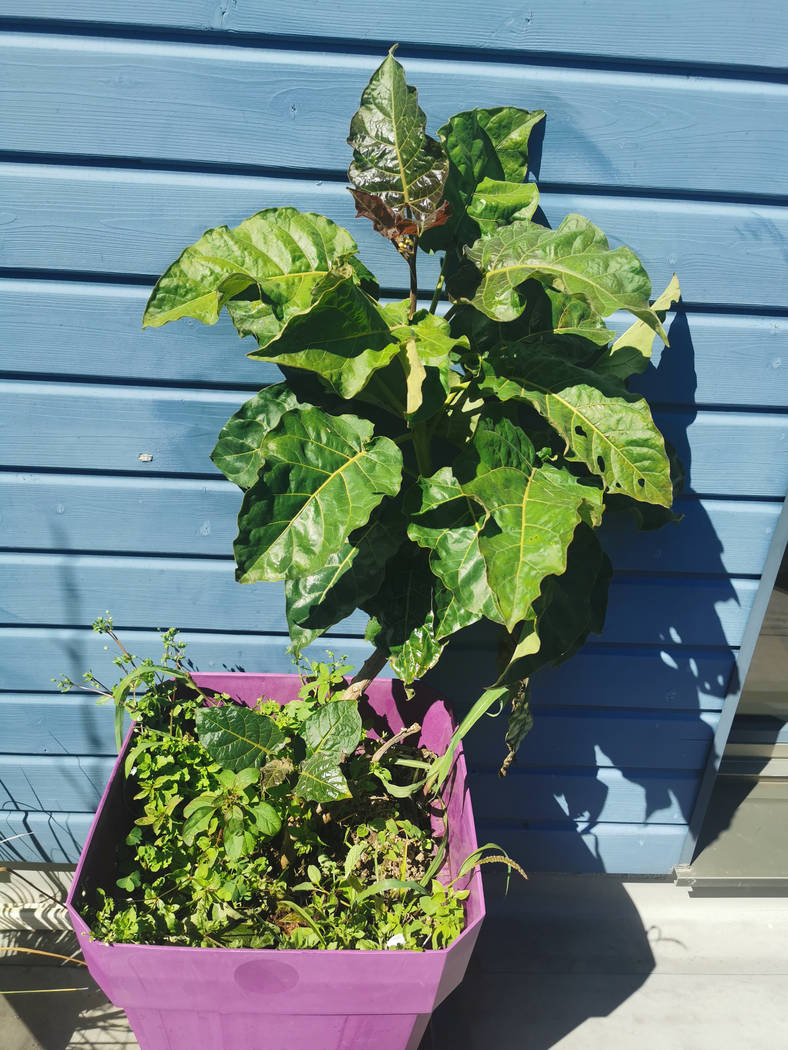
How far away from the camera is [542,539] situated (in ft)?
3.70

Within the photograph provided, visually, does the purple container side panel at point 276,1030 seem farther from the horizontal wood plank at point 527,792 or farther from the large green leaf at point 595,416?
the large green leaf at point 595,416

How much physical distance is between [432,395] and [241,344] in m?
0.54

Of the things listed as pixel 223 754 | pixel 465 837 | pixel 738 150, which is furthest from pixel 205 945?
pixel 738 150

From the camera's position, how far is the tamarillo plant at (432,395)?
45.1 inches

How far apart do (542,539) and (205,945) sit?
3.06 feet

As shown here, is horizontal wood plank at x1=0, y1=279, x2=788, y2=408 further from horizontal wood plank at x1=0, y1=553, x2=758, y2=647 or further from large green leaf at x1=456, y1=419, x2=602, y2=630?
large green leaf at x1=456, y1=419, x2=602, y2=630

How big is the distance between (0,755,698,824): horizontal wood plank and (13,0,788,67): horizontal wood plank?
1602 mm

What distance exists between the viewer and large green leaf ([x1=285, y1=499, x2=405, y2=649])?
1331mm

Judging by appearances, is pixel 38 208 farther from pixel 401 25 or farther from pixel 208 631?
pixel 208 631

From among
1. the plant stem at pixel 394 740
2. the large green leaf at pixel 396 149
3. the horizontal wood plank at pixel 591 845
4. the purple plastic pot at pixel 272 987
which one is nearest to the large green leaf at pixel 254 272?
the large green leaf at pixel 396 149

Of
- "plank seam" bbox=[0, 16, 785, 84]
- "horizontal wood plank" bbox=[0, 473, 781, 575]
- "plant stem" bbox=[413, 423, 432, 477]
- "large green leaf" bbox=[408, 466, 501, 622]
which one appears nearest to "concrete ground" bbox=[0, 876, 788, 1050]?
"horizontal wood plank" bbox=[0, 473, 781, 575]

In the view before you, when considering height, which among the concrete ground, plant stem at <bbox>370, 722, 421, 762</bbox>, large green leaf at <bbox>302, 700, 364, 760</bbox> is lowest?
the concrete ground

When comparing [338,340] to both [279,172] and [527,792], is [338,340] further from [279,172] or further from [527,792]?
[527,792]

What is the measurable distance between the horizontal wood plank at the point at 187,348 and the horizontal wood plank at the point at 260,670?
61 centimetres
